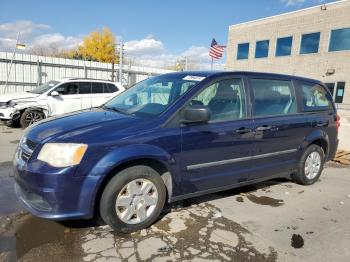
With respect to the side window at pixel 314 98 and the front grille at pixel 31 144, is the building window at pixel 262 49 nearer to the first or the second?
the side window at pixel 314 98

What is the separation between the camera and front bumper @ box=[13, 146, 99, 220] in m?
3.09

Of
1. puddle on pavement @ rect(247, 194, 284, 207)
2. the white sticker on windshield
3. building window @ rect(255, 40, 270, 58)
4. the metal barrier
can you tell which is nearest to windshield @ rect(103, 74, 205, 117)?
the white sticker on windshield

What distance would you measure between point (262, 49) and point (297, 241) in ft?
90.6

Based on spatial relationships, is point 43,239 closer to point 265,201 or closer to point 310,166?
point 265,201

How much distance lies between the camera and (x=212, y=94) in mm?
4078

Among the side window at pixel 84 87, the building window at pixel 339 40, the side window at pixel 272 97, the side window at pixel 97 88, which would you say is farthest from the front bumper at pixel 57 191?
the building window at pixel 339 40

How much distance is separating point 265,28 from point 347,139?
2234cm

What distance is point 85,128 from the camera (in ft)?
11.1

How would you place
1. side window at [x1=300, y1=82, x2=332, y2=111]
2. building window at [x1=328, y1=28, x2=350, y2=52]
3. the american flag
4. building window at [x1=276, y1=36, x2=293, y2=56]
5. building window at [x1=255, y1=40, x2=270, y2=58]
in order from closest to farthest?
side window at [x1=300, y1=82, x2=332, y2=111] < the american flag < building window at [x1=328, y1=28, x2=350, y2=52] < building window at [x1=276, y1=36, x2=293, y2=56] < building window at [x1=255, y1=40, x2=270, y2=58]

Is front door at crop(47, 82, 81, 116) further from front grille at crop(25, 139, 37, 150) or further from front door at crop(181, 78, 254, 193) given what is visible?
front door at crop(181, 78, 254, 193)

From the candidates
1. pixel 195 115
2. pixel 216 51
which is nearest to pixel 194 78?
pixel 195 115

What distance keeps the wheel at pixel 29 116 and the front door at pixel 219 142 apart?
8.03m

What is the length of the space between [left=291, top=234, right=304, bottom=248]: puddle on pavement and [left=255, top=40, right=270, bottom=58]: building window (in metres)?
26.9

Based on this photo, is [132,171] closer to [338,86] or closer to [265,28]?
[338,86]
